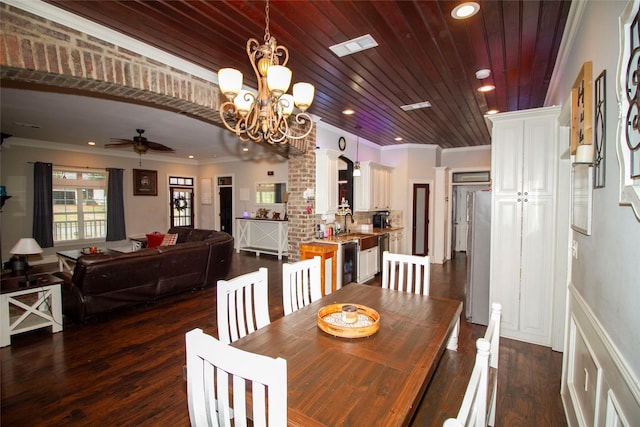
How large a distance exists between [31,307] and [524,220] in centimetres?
537

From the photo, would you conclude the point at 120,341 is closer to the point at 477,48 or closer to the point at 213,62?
the point at 213,62

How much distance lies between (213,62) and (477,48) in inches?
96.1

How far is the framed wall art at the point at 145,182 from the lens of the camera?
841 cm

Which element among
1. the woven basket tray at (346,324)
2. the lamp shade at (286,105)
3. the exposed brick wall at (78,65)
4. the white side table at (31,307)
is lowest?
the white side table at (31,307)

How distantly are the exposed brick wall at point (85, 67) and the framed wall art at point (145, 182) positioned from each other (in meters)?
5.35

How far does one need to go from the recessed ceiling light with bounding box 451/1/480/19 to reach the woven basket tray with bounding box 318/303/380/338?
2.13 m

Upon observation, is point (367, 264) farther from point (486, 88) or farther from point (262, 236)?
point (262, 236)

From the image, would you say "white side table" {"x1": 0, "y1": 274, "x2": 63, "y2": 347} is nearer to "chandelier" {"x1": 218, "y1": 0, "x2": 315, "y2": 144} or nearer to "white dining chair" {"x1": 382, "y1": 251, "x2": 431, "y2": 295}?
"chandelier" {"x1": 218, "y1": 0, "x2": 315, "y2": 144}

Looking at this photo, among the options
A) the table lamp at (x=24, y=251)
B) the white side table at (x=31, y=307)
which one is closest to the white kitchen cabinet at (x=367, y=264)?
the white side table at (x=31, y=307)

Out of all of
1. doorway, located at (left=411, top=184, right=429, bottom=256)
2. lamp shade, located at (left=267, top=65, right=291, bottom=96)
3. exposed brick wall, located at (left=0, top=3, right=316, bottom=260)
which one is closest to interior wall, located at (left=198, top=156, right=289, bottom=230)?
doorway, located at (left=411, top=184, right=429, bottom=256)

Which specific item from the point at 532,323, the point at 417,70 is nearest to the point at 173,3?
the point at 417,70

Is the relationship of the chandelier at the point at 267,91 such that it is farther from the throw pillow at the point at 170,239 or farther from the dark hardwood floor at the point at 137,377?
the throw pillow at the point at 170,239

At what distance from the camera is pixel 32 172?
6609 millimetres

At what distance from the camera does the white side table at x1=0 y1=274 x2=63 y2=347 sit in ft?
9.71
